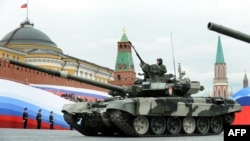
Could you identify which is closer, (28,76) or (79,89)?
(28,76)

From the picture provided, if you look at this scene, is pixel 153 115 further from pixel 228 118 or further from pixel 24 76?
pixel 24 76

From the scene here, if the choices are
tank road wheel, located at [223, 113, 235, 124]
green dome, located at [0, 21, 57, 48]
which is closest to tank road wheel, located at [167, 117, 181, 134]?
tank road wheel, located at [223, 113, 235, 124]

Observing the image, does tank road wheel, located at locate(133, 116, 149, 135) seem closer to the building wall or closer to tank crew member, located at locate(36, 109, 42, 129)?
tank crew member, located at locate(36, 109, 42, 129)

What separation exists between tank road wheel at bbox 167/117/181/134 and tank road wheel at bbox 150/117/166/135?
0.21 m

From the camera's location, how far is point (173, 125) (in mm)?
18609

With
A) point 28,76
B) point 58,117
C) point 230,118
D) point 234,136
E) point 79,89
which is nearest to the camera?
point 234,136

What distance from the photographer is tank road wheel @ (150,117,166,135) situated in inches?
704

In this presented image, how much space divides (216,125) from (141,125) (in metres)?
3.75

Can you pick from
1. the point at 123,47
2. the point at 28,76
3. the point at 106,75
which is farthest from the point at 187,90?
the point at 123,47

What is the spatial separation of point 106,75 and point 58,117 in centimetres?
6303

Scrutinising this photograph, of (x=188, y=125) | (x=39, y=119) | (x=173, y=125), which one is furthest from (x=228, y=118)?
(x=39, y=119)

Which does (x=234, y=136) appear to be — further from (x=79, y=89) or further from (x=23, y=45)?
(x=23, y=45)

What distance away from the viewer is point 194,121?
62.7 ft

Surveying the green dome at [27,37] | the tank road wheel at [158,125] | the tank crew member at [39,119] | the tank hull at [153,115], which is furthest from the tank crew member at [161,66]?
the green dome at [27,37]
